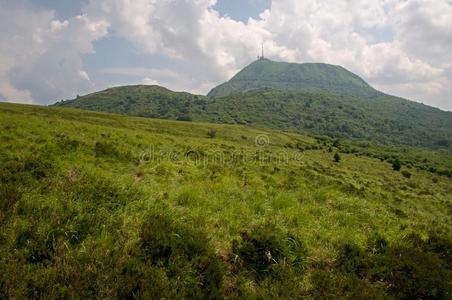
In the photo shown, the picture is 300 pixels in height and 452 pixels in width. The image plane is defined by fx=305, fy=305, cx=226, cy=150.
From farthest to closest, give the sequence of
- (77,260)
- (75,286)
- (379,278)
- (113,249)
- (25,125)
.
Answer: (25,125), (379,278), (113,249), (77,260), (75,286)

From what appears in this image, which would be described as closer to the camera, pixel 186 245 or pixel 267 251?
pixel 186 245

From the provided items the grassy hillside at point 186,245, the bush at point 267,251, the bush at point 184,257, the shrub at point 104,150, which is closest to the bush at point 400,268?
the grassy hillside at point 186,245

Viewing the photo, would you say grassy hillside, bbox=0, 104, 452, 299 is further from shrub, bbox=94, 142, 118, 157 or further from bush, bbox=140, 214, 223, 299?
shrub, bbox=94, 142, 118, 157

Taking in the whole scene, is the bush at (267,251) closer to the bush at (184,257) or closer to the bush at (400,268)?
the bush at (184,257)

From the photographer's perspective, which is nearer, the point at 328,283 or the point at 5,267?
the point at 5,267

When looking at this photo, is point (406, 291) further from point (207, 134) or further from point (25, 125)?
point (207, 134)

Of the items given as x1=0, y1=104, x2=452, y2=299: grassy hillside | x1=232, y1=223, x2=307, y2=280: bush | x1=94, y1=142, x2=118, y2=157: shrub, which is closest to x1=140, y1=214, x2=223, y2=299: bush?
x1=0, y1=104, x2=452, y2=299: grassy hillside

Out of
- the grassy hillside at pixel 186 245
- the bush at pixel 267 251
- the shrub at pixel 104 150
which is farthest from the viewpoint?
the shrub at pixel 104 150

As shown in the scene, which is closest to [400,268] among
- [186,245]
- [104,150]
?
[186,245]

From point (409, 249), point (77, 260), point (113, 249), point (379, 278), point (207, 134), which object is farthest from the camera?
point (207, 134)

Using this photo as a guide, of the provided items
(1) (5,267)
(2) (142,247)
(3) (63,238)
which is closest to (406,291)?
(2) (142,247)

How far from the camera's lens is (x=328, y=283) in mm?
6684

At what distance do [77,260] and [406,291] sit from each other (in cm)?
701

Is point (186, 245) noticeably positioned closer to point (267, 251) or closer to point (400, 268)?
point (267, 251)
